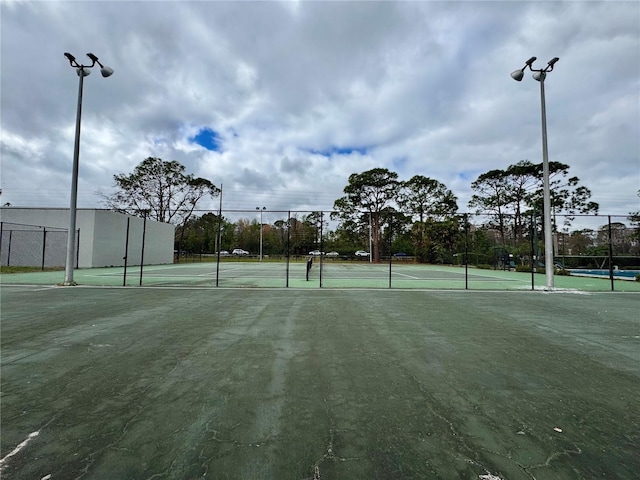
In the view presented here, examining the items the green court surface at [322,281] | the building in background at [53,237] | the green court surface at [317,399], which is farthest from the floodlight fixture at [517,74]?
the building in background at [53,237]

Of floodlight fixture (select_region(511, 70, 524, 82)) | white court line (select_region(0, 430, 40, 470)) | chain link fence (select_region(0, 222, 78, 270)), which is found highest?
floodlight fixture (select_region(511, 70, 524, 82))

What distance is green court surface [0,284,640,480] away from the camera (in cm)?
175

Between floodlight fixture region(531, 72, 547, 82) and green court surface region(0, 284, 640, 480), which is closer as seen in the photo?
green court surface region(0, 284, 640, 480)

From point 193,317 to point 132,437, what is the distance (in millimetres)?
3833

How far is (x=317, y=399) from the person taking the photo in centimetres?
253

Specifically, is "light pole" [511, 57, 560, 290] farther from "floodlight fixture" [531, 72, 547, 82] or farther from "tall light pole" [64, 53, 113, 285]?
"tall light pole" [64, 53, 113, 285]

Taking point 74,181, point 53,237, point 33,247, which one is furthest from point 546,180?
point 33,247

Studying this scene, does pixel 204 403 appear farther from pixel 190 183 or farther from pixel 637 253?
pixel 190 183

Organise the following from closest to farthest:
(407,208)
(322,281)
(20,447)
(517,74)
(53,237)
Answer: (20,447), (517,74), (322,281), (53,237), (407,208)

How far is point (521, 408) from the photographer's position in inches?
94.3

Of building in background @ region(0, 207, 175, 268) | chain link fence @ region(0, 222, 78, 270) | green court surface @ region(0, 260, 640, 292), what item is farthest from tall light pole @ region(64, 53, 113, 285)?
chain link fence @ region(0, 222, 78, 270)

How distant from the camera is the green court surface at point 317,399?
1.75 meters

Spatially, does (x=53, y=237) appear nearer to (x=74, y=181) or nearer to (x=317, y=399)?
(x=74, y=181)

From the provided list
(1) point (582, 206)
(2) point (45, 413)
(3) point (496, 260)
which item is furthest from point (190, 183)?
(1) point (582, 206)
